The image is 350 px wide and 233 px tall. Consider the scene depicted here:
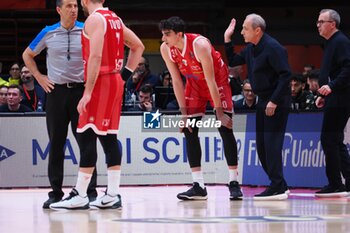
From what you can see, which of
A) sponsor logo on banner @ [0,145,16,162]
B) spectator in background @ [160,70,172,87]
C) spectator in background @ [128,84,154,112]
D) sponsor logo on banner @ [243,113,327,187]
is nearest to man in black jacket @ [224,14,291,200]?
sponsor logo on banner @ [243,113,327,187]

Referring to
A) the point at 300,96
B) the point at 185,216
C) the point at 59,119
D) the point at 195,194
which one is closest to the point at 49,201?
the point at 59,119

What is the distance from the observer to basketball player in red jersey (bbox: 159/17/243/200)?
974 cm

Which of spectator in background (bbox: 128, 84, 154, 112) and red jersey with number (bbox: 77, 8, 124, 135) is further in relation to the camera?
spectator in background (bbox: 128, 84, 154, 112)

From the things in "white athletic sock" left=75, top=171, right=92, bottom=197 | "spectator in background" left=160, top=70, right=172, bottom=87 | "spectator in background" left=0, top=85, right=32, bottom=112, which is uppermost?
"spectator in background" left=160, top=70, right=172, bottom=87

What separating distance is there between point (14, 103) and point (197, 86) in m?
3.81

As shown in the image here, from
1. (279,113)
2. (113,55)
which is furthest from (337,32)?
(113,55)

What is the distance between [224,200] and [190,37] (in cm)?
172

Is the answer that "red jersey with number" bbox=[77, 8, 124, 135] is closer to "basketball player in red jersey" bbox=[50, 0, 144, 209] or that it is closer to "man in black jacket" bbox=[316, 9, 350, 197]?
"basketball player in red jersey" bbox=[50, 0, 144, 209]

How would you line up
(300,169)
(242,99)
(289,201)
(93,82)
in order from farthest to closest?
1. (242,99)
2. (300,169)
3. (289,201)
4. (93,82)

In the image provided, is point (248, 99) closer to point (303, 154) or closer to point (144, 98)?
point (144, 98)

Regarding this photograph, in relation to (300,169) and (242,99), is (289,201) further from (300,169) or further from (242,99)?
(242,99)

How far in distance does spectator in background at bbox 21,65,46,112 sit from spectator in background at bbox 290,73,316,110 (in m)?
3.59

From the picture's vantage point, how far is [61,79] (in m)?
9.06

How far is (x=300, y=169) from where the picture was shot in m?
11.6
